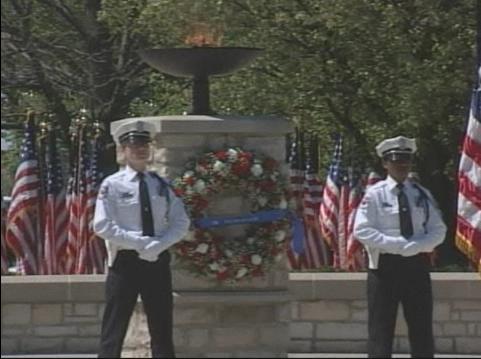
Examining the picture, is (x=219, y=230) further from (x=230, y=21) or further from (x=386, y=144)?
(x=230, y=21)

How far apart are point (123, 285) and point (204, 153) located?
1.56 m

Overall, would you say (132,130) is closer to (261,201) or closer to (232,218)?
(232,218)

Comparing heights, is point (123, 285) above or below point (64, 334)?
above

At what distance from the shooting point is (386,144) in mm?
9047

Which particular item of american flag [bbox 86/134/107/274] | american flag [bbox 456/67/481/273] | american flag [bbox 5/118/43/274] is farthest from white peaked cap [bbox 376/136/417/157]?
american flag [bbox 5/118/43/274]

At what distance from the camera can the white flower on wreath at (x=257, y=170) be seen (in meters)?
9.88

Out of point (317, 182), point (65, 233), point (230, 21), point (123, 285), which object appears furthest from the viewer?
point (317, 182)

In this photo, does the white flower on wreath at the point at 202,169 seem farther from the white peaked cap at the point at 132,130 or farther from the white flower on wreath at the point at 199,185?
the white peaked cap at the point at 132,130

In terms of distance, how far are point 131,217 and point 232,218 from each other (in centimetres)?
134

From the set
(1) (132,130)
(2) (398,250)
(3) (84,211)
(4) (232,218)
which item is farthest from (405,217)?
(3) (84,211)

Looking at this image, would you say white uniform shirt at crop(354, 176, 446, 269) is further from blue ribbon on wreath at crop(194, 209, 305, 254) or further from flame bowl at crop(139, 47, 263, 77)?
flame bowl at crop(139, 47, 263, 77)

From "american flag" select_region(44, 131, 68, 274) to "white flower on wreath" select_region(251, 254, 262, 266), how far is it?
819 centimetres

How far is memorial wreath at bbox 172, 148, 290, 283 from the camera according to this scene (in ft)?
32.1

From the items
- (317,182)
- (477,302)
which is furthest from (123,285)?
(317,182)
